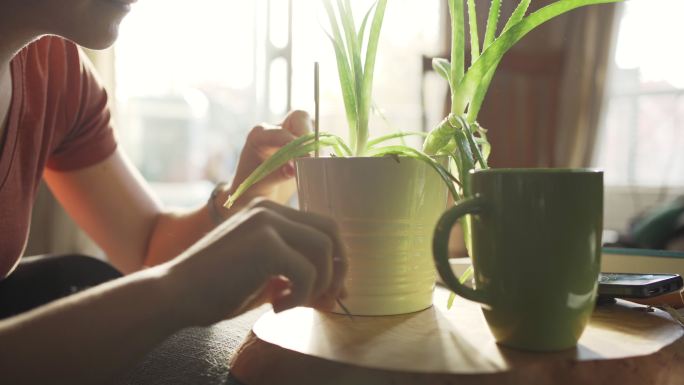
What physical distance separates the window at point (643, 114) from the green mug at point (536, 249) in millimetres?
2964

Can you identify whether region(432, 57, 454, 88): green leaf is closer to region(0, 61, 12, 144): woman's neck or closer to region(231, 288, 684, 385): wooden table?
region(231, 288, 684, 385): wooden table

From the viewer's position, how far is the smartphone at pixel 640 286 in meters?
0.51

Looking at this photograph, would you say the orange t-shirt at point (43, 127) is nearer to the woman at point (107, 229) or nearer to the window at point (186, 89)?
the woman at point (107, 229)

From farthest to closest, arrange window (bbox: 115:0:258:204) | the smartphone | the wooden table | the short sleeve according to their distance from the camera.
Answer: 1. window (bbox: 115:0:258:204)
2. the short sleeve
3. the smartphone
4. the wooden table

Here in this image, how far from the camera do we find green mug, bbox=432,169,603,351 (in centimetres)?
40

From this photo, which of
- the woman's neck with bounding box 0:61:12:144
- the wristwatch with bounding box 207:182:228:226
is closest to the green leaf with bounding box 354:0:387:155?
the wristwatch with bounding box 207:182:228:226

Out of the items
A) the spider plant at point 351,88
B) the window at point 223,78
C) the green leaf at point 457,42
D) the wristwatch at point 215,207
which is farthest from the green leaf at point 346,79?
A: the window at point 223,78

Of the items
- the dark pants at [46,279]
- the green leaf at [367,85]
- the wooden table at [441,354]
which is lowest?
the dark pants at [46,279]

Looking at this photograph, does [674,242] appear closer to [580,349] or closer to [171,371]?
[580,349]

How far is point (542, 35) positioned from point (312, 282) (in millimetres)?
A: 2950

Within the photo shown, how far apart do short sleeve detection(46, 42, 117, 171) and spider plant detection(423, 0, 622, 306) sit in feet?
2.19

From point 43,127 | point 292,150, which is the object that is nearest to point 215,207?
point 43,127

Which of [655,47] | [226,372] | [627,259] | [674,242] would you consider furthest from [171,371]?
[655,47]

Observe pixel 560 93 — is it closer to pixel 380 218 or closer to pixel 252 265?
pixel 380 218
